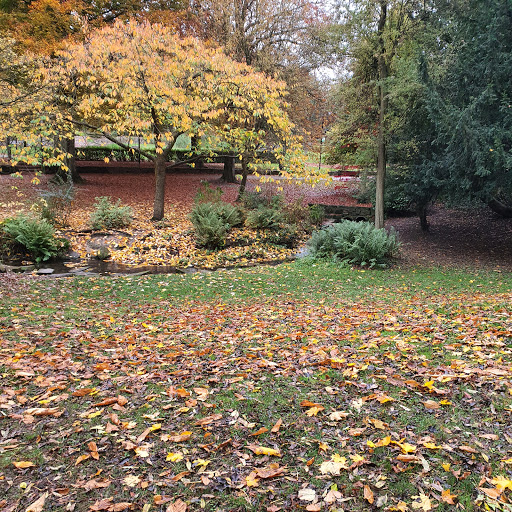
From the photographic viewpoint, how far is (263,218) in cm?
1411

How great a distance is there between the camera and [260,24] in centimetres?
1550

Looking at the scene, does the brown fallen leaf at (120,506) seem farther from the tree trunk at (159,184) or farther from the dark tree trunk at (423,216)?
the dark tree trunk at (423,216)

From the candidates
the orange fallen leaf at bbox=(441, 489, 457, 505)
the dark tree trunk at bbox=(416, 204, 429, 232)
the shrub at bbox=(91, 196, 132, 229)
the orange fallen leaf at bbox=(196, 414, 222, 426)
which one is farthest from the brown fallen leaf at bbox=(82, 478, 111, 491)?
the dark tree trunk at bbox=(416, 204, 429, 232)

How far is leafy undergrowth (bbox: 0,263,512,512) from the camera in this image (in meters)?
2.05

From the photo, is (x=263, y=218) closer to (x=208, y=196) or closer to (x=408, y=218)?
(x=208, y=196)

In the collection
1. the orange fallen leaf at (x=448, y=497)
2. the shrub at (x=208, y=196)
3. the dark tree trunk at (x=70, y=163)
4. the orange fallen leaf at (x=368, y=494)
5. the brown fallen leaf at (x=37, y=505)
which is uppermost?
the dark tree trunk at (x=70, y=163)

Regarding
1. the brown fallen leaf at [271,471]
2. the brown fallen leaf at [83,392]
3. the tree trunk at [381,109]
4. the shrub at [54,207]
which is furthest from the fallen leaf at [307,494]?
the shrub at [54,207]

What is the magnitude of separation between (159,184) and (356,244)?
7.76 meters

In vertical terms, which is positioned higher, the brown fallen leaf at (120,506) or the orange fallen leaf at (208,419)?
the orange fallen leaf at (208,419)

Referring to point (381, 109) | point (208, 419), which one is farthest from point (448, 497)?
point (381, 109)

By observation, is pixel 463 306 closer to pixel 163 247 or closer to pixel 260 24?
pixel 163 247

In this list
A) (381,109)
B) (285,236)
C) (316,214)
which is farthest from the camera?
(316,214)

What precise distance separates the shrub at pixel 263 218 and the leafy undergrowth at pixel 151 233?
0.29 metres

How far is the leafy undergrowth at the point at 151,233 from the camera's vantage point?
11594mm
